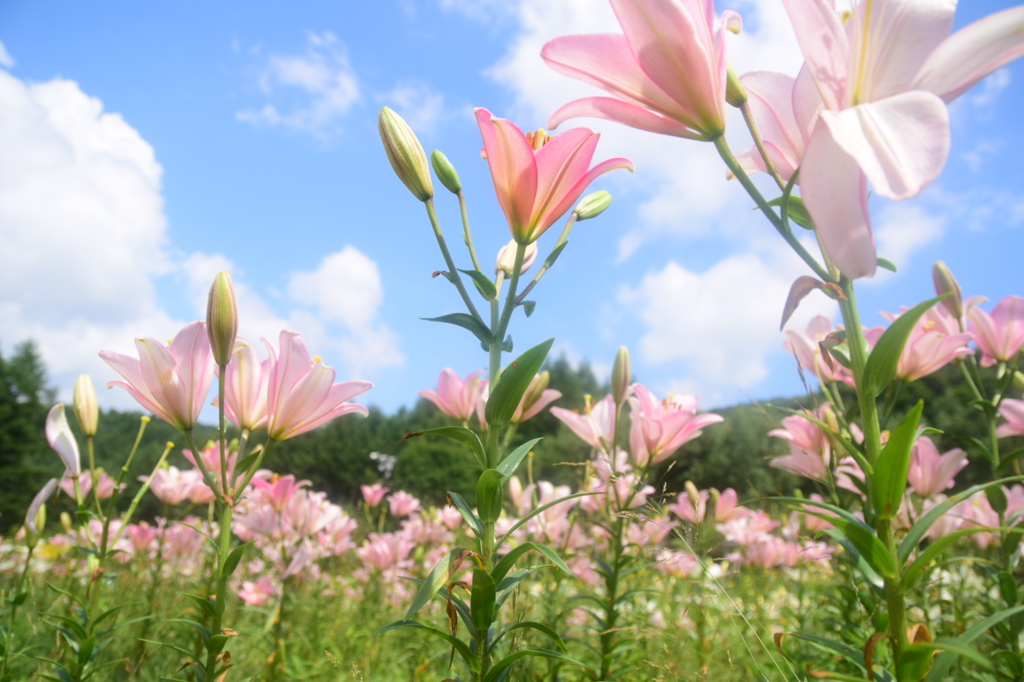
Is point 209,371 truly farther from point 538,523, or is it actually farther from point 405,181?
point 538,523

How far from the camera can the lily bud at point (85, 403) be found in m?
1.32

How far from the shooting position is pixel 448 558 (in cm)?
72

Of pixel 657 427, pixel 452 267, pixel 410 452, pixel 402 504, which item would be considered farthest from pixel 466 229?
pixel 410 452

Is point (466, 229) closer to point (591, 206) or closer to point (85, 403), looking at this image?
point (591, 206)

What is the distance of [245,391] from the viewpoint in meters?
1.05

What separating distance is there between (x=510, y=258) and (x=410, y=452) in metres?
18.5

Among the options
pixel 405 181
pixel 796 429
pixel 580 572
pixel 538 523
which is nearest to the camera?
pixel 405 181

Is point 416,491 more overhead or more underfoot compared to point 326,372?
more overhead

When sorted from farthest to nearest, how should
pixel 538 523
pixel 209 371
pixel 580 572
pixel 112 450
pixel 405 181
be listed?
1. pixel 112 450
2. pixel 580 572
3. pixel 538 523
4. pixel 209 371
5. pixel 405 181

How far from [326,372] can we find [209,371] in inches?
7.7

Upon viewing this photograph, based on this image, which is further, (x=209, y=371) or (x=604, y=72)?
(x=209, y=371)

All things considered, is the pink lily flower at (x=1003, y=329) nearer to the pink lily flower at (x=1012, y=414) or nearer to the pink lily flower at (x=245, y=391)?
the pink lily flower at (x=1012, y=414)

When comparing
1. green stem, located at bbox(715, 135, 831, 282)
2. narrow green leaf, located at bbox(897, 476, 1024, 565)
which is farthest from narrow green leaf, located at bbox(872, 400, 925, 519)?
green stem, located at bbox(715, 135, 831, 282)

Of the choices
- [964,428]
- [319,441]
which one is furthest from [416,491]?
[964,428]
